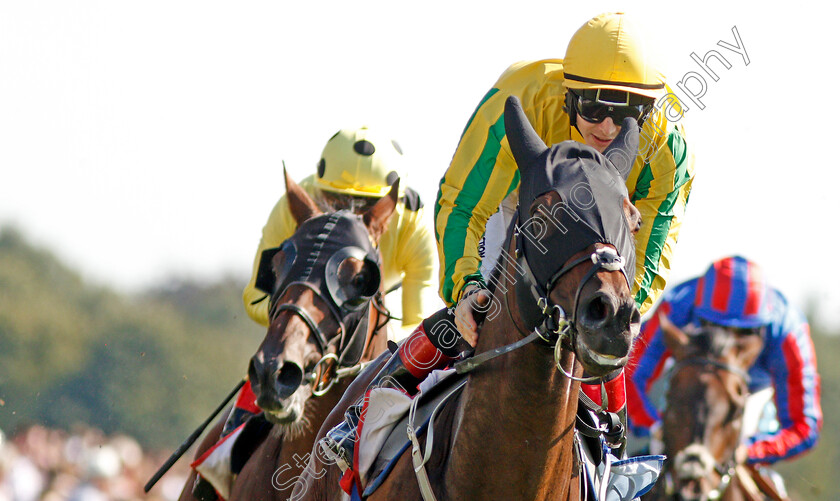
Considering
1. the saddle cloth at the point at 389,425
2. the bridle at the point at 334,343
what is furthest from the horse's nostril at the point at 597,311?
the bridle at the point at 334,343

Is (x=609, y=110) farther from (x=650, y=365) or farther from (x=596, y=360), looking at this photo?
(x=650, y=365)

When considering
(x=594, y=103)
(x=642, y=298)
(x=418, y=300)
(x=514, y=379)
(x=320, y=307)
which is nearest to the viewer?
(x=514, y=379)

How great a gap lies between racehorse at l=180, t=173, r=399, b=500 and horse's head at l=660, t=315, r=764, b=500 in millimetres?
3599

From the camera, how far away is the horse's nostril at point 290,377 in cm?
582

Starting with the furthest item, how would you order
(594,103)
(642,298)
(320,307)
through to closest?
1. (320,307)
2. (642,298)
3. (594,103)

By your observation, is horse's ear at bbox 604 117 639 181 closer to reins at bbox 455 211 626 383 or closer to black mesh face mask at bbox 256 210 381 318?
reins at bbox 455 211 626 383

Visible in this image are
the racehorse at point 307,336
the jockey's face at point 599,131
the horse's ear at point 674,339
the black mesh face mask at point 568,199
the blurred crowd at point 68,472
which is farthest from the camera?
the blurred crowd at point 68,472

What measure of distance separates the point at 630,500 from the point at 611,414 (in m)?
0.38

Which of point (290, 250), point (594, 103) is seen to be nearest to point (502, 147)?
point (594, 103)

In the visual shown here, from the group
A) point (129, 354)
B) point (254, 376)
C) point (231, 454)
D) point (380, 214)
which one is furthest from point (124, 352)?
point (254, 376)

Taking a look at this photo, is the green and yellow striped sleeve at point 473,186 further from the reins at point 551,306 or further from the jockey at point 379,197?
the jockey at point 379,197

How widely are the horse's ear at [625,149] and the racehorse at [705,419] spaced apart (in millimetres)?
5544

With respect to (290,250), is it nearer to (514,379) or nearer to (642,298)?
(642,298)

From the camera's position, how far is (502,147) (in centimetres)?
465
